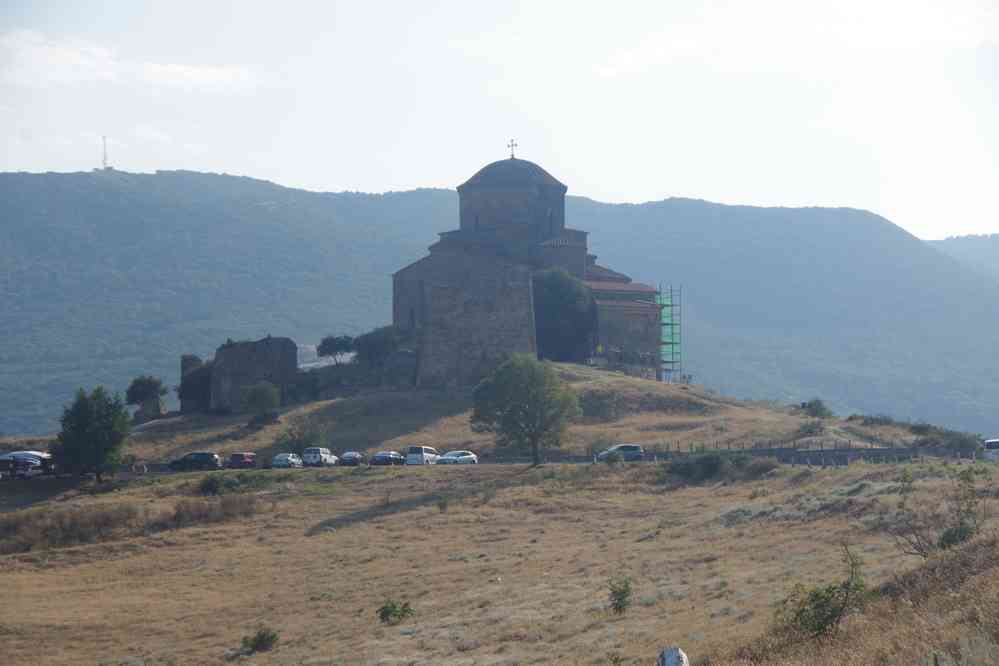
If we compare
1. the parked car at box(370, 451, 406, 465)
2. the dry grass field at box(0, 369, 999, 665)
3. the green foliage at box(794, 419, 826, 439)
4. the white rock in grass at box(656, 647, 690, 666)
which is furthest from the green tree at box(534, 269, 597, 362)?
the white rock in grass at box(656, 647, 690, 666)

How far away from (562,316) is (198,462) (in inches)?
765

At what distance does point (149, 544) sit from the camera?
107 ft

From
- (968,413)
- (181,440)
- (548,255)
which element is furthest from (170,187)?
(181,440)

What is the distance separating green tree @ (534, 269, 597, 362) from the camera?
56.0m

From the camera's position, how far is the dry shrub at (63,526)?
33250 mm

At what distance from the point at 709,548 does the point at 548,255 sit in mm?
36697

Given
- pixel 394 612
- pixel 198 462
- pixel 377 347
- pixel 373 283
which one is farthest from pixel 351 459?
pixel 373 283

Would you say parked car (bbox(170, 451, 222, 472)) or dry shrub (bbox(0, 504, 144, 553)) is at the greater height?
parked car (bbox(170, 451, 222, 472))

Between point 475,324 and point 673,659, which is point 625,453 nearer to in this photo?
point 475,324

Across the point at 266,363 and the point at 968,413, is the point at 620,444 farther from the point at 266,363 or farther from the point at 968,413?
the point at 968,413

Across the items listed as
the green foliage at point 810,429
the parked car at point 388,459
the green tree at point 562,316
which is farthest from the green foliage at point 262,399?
the green foliage at point 810,429

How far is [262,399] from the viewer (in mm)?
48281

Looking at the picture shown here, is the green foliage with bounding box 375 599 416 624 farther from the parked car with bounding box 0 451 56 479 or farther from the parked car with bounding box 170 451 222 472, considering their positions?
the parked car with bounding box 0 451 56 479

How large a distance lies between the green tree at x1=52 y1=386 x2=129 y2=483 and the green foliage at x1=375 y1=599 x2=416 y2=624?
58.8ft
